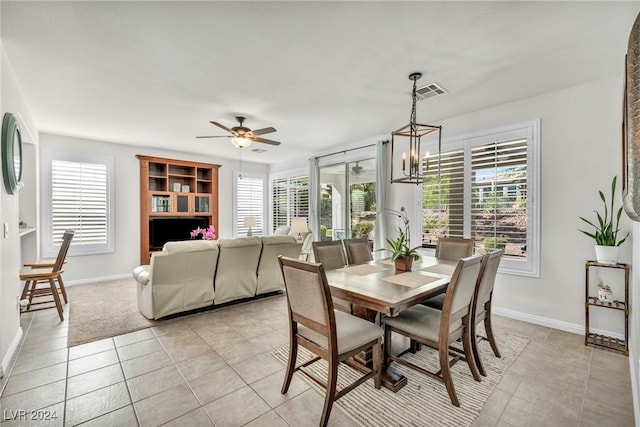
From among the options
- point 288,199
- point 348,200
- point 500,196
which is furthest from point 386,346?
point 288,199

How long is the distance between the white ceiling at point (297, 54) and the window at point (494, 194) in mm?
512

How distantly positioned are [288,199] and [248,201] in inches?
43.7

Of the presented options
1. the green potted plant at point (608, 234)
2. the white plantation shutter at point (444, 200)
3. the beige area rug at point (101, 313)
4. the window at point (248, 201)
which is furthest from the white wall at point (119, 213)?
the green potted plant at point (608, 234)

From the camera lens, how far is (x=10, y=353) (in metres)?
2.56

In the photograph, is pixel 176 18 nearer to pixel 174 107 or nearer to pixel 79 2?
pixel 79 2

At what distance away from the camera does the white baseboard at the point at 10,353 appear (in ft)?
7.66

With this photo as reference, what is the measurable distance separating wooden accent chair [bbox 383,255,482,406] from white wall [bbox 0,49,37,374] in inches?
125

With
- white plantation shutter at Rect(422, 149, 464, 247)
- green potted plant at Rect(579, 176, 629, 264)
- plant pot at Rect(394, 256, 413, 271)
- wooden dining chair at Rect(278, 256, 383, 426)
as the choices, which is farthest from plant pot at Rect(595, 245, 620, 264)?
wooden dining chair at Rect(278, 256, 383, 426)

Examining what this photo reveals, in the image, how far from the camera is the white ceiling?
200cm

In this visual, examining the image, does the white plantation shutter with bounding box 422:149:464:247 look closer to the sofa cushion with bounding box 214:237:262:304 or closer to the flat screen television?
the sofa cushion with bounding box 214:237:262:304

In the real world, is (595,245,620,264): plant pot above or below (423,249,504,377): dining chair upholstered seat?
above

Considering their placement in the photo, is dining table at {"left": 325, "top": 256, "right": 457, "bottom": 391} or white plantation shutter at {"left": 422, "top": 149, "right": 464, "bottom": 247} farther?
white plantation shutter at {"left": 422, "top": 149, "right": 464, "bottom": 247}

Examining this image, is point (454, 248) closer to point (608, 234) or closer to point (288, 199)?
point (608, 234)

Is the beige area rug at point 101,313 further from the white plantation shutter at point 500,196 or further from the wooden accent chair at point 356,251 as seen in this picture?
the white plantation shutter at point 500,196
